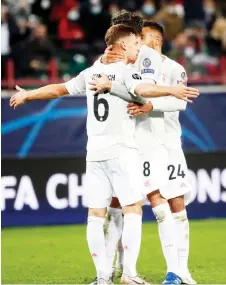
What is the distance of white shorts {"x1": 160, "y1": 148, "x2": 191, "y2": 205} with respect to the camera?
9.25m

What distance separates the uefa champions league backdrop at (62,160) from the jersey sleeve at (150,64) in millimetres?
5427

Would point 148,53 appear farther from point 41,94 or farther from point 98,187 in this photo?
point 98,187

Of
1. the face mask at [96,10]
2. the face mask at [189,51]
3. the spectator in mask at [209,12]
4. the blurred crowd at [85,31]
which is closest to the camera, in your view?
the blurred crowd at [85,31]

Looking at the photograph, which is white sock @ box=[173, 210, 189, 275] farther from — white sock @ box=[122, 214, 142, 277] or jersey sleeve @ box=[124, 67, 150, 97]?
jersey sleeve @ box=[124, 67, 150, 97]

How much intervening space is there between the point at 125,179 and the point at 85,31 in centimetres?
1032

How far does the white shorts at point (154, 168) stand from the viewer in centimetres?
895

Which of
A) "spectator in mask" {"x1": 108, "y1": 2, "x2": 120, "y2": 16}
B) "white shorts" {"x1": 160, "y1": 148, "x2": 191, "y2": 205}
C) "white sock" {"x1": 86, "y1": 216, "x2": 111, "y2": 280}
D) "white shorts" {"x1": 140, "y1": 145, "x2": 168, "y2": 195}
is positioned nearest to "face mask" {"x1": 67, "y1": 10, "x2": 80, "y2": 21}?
"spectator in mask" {"x1": 108, "y1": 2, "x2": 120, "y2": 16}

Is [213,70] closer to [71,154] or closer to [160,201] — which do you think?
[71,154]

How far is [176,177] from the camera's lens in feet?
30.5

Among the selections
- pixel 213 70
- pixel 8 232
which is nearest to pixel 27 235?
pixel 8 232

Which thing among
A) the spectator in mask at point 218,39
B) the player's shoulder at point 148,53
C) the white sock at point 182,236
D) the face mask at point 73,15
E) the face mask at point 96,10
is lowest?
the white sock at point 182,236

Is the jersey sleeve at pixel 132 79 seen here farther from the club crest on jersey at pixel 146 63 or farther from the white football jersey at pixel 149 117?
the club crest on jersey at pixel 146 63

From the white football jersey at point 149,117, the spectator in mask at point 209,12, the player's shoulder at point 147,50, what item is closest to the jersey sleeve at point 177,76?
the white football jersey at point 149,117

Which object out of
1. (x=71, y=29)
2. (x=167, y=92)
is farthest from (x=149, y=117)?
(x=71, y=29)
